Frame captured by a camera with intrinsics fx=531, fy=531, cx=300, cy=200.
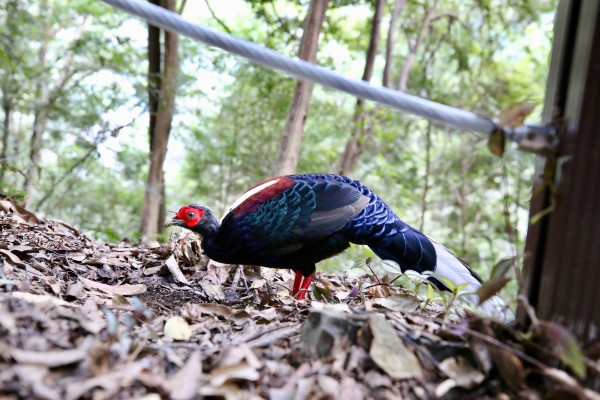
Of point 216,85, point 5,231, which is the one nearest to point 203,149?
point 216,85

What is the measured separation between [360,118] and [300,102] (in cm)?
237

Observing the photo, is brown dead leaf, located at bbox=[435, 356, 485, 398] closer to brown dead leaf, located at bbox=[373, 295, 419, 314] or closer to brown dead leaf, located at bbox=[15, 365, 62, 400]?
brown dead leaf, located at bbox=[373, 295, 419, 314]

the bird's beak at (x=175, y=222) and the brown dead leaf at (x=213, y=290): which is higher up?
the bird's beak at (x=175, y=222)

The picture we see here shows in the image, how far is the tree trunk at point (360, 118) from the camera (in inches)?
241

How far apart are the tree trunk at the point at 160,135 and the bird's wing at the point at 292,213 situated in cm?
350

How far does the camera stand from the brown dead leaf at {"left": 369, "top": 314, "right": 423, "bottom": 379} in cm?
153

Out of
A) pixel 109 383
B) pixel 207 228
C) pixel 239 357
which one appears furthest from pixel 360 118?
pixel 109 383

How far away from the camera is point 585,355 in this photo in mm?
1475

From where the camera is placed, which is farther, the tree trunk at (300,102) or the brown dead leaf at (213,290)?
the tree trunk at (300,102)

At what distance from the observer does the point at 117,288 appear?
274 cm

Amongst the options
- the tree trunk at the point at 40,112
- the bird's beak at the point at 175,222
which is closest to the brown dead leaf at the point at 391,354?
the bird's beak at the point at 175,222

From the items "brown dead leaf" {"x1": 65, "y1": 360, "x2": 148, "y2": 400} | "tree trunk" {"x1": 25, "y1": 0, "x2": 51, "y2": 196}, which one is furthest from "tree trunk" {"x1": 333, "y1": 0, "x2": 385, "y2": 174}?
"brown dead leaf" {"x1": 65, "y1": 360, "x2": 148, "y2": 400}

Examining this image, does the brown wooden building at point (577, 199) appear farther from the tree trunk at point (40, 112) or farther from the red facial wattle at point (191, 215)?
the tree trunk at point (40, 112)

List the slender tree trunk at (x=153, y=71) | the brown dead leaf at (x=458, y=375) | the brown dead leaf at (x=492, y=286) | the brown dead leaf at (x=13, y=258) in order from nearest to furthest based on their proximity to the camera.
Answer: the brown dead leaf at (x=458, y=375)
the brown dead leaf at (x=492, y=286)
the brown dead leaf at (x=13, y=258)
the slender tree trunk at (x=153, y=71)
